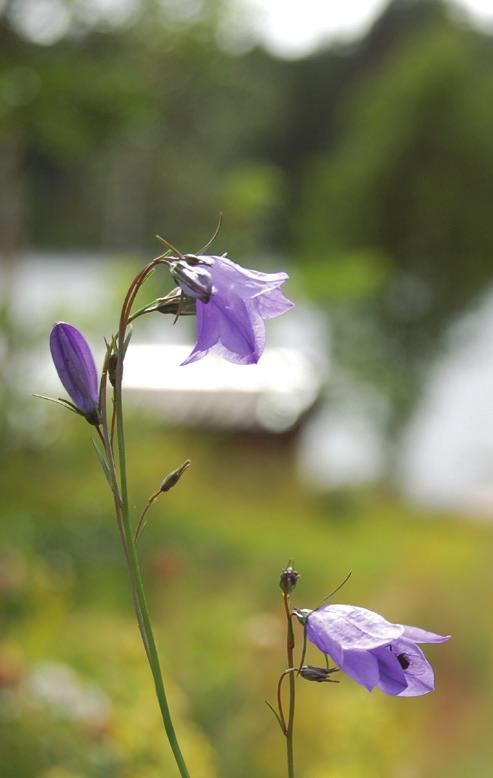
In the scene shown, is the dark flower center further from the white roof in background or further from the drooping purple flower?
the white roof in background

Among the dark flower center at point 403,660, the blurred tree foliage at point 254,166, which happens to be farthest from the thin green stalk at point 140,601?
the blurred tree foliage at point 254,166

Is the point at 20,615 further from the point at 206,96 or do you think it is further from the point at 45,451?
the point at 206,96

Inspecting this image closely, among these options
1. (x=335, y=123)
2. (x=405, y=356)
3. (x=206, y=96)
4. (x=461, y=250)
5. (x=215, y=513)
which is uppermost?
(x=335, y=123)

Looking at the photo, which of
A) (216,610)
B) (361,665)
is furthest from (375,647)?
(216,610)

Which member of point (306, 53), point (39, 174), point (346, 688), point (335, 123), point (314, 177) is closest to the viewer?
point (346, 688)

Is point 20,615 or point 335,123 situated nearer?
point 20,615

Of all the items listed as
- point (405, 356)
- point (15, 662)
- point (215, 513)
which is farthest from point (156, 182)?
point (15, 662)

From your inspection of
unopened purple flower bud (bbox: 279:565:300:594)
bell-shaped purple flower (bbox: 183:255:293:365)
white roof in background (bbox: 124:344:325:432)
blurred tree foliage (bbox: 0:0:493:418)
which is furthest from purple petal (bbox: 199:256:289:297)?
white roof in background (bbox: 124:344:325:432)
